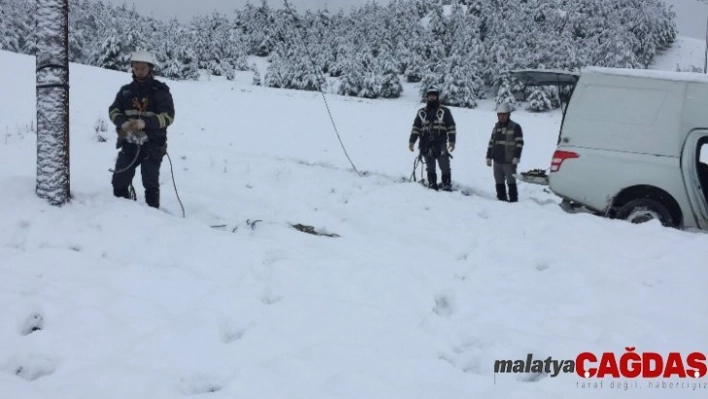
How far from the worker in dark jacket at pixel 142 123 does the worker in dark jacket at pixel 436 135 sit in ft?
16.6

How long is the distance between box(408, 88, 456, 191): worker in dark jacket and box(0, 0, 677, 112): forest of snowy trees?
33540 millimetres

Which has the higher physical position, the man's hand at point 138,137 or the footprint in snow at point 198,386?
the man's hand at point 138,137

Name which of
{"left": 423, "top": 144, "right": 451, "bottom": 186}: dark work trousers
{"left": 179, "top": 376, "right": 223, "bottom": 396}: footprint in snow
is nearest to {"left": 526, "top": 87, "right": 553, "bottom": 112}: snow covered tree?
{"left": 423, "top": 144, "right": 451, "bottom": 186}: dark work trousers

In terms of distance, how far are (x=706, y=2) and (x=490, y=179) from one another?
420 inches

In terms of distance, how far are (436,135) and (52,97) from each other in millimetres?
6627

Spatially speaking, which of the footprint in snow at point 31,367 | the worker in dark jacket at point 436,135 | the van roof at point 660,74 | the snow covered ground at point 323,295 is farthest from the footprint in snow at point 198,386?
the worker in dark jacket at point 436,135

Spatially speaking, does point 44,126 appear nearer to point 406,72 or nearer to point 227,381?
point 227,381

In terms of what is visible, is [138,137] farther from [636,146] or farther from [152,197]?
[636,146]

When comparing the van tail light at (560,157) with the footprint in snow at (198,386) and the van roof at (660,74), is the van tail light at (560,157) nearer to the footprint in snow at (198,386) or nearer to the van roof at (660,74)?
the van roof at (660,74)

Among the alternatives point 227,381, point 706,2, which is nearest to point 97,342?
point 227,381

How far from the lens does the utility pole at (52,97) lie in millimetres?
5184

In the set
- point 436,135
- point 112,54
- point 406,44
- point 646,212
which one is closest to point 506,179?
point 436,135

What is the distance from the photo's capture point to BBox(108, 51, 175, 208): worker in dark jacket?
594 cm

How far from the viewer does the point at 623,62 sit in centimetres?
5262
